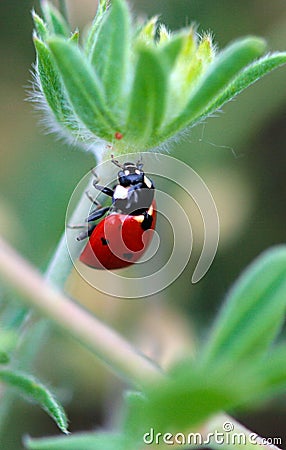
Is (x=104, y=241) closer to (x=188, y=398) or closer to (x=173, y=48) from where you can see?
(x=173, y=48)

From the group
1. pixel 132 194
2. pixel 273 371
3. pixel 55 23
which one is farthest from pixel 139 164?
pixel 273 371

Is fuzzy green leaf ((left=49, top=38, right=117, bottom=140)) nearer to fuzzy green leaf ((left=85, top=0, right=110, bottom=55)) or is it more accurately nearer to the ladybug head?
fuzzy green leaf ((left=85, top=0, right=110, bottom=55))

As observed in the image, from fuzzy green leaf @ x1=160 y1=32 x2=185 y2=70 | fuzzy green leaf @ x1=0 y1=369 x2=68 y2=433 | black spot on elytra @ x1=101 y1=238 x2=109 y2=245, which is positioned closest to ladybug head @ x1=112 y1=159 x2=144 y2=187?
black spot on elytra @ x1=101 y1=238 x2=109 y2=245

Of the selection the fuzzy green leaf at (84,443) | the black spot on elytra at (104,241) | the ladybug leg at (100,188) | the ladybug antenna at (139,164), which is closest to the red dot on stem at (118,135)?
the ladybug leg at (100,188)

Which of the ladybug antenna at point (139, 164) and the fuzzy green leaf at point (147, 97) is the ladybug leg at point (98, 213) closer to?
the ladybug antenna at point (139, 164)

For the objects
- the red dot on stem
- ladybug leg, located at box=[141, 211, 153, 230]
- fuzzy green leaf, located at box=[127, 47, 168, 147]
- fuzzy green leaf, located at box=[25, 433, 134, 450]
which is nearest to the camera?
fuzzy green leaf, located at box=[25, 433, 134, 450]

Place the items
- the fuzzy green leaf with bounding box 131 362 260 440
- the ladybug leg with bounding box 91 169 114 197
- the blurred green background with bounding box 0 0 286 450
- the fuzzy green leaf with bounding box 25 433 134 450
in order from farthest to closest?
the blurred green background with bounding box 0 0 286 450, the ladybug leg with bounding box 91 169 114 197, the fuzzy green leaf with bounding box 25 433 134 450, the fuzzy green leaf with bounding box 131 362 260 440
